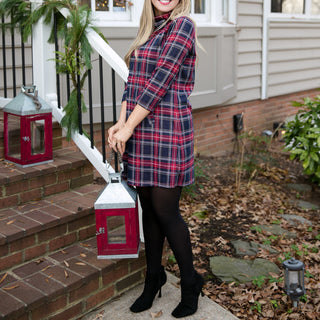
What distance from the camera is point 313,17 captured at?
905cm

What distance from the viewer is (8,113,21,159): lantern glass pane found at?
334 centimetres

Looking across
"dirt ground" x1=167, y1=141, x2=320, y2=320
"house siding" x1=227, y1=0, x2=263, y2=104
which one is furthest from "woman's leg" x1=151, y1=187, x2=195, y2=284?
"house siding" x1=227, y1=0, x2=263, y2=104

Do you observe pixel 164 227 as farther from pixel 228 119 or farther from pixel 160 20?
pixel 228 119

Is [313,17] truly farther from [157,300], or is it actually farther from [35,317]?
[35,317]

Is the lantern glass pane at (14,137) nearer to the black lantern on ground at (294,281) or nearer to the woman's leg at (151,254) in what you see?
the woman's leg at (151,254)

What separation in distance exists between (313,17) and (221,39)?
339 cm

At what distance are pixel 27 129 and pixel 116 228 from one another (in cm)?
106

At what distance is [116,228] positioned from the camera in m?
2.67

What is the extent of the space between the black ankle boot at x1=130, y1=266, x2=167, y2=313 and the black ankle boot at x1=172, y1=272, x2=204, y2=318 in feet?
0.50

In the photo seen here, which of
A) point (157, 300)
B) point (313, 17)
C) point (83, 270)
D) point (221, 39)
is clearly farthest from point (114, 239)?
point (313, 17)

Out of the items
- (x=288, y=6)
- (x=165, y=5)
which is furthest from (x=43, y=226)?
(x=288, y=6)

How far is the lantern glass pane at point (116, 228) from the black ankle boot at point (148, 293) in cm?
31

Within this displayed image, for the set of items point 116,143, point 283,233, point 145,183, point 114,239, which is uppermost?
point 116,143

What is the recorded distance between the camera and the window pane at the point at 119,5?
5.23m
